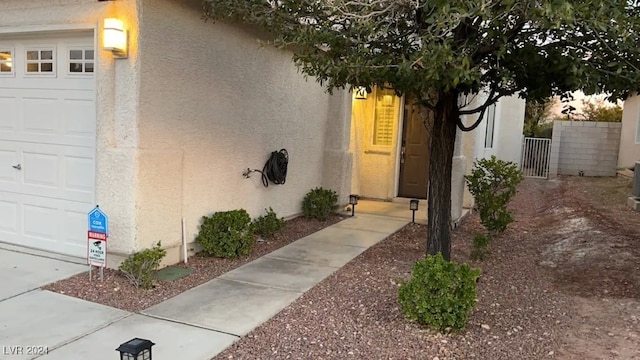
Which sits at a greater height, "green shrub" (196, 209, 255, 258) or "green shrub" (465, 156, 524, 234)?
"green shrub" (465, 156, 524, 234)

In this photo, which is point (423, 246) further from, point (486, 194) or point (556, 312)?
point (556, 312)

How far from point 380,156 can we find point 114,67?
6.38m

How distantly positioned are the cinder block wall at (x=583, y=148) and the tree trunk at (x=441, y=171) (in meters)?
13.0

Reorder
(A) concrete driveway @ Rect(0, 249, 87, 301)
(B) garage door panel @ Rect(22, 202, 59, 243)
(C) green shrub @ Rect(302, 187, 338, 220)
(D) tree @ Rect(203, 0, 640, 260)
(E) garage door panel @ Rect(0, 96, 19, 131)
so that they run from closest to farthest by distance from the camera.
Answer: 1. (D) tree @ Rect(203, 0, 640, 260)
2. (A) concrete driveway @ Rect(0, 249, 87, 301)
3. (B) garage door panel @ Rect(22, 202, 59, 243)
4. (E) garage door panel @ Rect(0, 96, 19, 131)
5. (C) green shrub @ Rect(302, 187, 338, 220)

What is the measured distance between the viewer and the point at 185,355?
3428 mm

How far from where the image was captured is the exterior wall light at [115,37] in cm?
468

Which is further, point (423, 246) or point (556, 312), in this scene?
point (423, 246)

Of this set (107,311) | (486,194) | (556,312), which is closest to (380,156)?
(486,194)

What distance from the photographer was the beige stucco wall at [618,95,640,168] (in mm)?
14281

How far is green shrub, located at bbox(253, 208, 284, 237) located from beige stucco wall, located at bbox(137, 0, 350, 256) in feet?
0.64

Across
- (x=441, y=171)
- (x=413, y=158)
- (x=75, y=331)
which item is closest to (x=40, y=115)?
(x=75, y=331)

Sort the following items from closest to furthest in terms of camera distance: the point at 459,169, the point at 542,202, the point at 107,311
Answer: the point at 107,311
the point at 459,169
the point at 542,202

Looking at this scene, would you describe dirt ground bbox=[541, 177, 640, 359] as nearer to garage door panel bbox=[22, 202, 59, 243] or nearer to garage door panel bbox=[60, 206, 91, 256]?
garage door panel bbox=[60, 206, 91, 256]

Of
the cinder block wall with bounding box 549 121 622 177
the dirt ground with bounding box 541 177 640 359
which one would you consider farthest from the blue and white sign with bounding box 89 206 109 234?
the cinder block wall with bounding box 549 121 622 177
